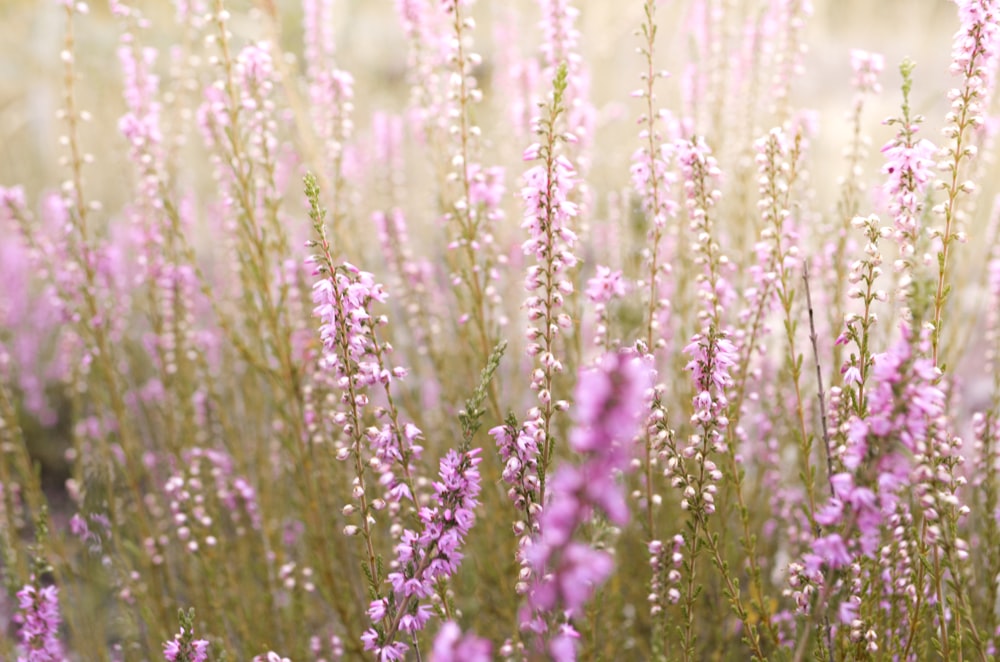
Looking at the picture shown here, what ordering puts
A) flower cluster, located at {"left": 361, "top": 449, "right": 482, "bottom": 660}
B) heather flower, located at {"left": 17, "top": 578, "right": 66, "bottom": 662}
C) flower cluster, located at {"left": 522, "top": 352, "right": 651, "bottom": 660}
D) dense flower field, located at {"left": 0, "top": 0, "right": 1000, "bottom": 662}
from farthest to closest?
1. heather flower, located at {"left": 17, "top": 578, "right": 66, "bottom": 662}
2. dense flower field, located at {"left": 0, "top": 0, "right": 1000, "bottom": 662}
3. flower cluster, located at {"left": 361, "top": 449, "right": 482, "bottom": 660}
4. flower cluster, located at {"left": 522, "top": 352, "right": 651, "bottom": 660}

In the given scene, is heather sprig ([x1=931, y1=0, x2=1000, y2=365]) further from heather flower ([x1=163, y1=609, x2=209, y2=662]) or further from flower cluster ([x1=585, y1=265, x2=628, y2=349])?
heather flower ([x1=163, y1=609, x2=209, y2=662])

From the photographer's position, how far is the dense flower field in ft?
5.49

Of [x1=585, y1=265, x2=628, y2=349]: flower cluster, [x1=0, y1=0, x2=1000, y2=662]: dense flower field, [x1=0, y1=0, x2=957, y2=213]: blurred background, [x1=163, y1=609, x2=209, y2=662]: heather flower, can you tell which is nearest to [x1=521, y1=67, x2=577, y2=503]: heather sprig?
[x1=0, y1=0, x2=1000, y2=662]: dense flower field

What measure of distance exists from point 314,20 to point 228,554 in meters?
2.71

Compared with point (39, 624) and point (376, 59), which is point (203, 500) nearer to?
point (39, 624)

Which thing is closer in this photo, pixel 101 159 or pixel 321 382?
pixel 321 382

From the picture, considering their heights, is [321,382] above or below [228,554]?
above

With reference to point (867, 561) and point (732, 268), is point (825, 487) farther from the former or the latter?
point (867, 561)

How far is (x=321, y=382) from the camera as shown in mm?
2922

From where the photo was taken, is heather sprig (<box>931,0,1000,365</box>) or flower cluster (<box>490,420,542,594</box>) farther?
heather sprig (<box>931,0,1000,365</box>)

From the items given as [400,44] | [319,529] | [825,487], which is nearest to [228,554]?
[319,529]

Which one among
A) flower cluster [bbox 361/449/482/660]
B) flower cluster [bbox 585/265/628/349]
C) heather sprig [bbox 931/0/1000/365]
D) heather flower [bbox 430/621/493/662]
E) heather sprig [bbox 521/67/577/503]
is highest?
heather sprig [bbox 931/0/1000/365]

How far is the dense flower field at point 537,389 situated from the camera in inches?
65.9

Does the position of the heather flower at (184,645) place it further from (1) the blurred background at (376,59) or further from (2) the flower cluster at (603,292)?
(1) the blurred background at (376,59)
